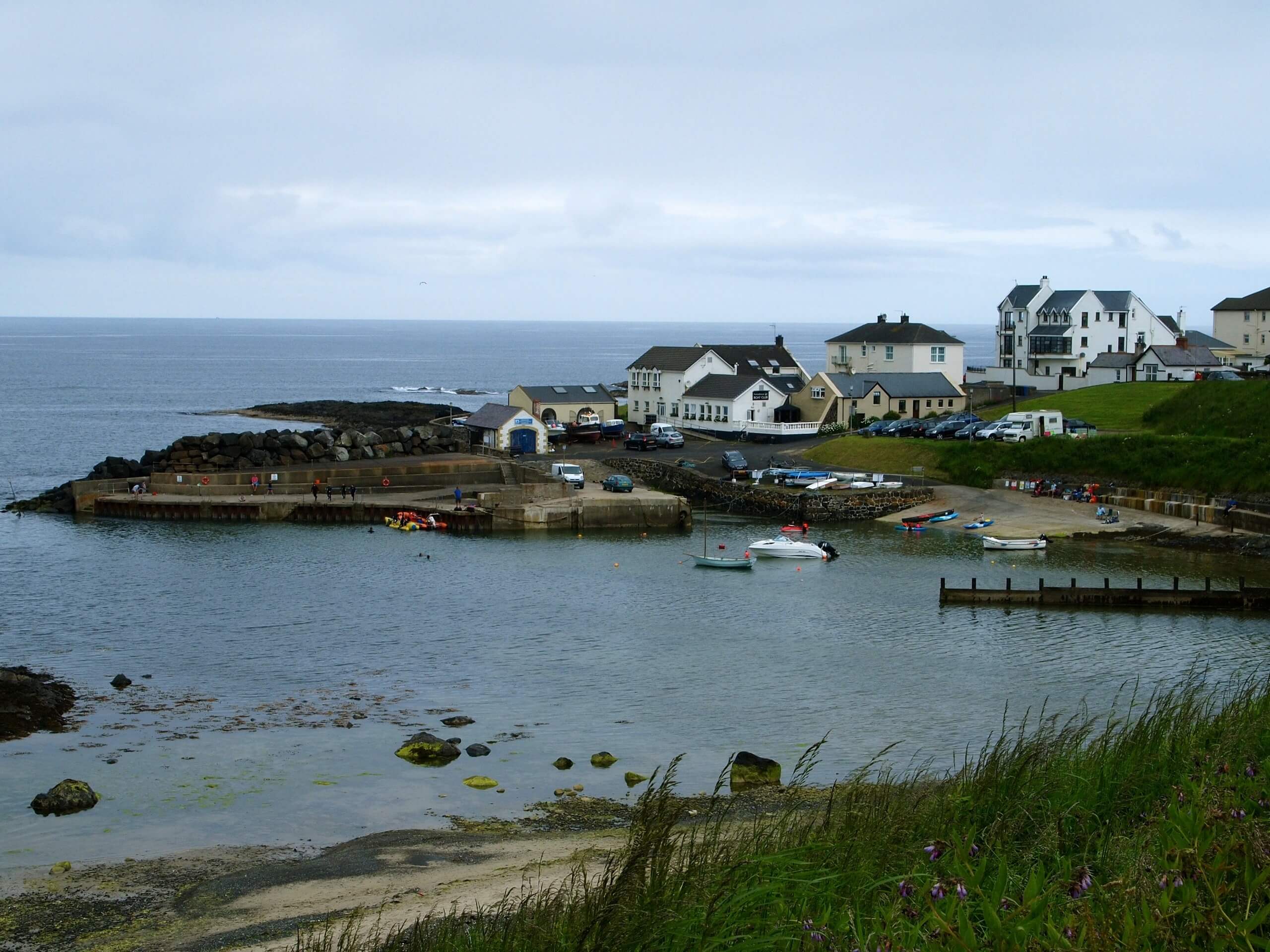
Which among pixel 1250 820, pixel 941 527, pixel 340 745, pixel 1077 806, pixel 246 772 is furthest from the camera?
pixel 941 527

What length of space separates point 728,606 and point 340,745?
62.2 feet

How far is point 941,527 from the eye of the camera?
60406 millimetres

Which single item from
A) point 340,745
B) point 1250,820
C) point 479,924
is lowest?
point 340,745

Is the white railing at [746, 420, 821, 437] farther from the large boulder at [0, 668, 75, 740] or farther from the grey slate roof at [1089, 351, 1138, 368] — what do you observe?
the large boulder at [0, 668, 75, 740]

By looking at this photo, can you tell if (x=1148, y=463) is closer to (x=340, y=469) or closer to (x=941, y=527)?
(x=941, y=527)

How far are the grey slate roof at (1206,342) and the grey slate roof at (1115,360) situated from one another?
684 centimetres

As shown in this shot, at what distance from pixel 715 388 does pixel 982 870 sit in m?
74.4

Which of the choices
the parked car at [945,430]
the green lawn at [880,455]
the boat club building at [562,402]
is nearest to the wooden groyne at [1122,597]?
the green lawn at [880,455]

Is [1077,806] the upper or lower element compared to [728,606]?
upper

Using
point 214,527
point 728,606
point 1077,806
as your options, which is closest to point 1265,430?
point 728,606

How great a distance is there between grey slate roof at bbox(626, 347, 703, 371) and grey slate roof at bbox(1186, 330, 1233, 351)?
129 ft

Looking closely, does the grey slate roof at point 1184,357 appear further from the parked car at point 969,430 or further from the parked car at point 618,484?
the parked car at point 618,484

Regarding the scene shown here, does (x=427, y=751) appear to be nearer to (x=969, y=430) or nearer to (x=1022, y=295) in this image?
(x=969, y=430)

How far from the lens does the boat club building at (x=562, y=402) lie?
8219cm
